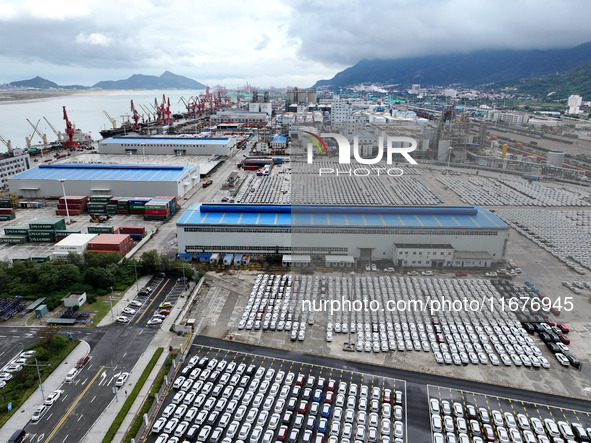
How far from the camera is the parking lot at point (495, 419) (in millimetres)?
5777

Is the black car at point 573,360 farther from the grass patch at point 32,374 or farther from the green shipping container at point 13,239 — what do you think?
the green shipping container at point 13,239

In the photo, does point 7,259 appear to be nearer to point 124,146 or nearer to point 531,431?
point 531,431

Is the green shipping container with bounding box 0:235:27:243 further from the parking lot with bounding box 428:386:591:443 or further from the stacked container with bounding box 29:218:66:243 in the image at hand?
the parking lot with bounding box 428:386:591:443

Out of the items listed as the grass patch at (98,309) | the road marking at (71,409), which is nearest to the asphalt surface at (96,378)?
the road marking at (71,409)

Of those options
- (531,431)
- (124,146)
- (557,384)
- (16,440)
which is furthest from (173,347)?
(124,146)

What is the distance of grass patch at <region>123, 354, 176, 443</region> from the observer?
5879 millimetres

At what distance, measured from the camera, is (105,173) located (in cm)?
1828

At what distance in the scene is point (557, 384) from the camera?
6969 mm

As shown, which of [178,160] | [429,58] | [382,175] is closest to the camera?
[382,175]

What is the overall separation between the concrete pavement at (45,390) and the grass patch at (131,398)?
1481 millimetres

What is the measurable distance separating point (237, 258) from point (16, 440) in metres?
6.84

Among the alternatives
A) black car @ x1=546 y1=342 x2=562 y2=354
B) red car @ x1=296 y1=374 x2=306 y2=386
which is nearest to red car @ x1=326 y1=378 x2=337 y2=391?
red car @ x1=296 y1=374 x2=306 y2=386

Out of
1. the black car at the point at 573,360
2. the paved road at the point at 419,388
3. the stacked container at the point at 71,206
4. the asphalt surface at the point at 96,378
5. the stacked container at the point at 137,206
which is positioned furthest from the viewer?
the stacked container at the point at 71,206

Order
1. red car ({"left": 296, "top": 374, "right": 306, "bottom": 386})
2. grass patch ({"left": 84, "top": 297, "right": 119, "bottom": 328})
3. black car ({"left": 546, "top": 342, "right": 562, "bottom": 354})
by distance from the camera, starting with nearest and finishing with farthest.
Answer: red car ({"left": 296, "top": 374, "right": 306, "bottom": 386}) → black car ({"left": 546, "top": 342, "right": 562, "bottom": 354}) → grass patch ({"left": 84, "top": 297, "right": 119, "bottom": 328})
